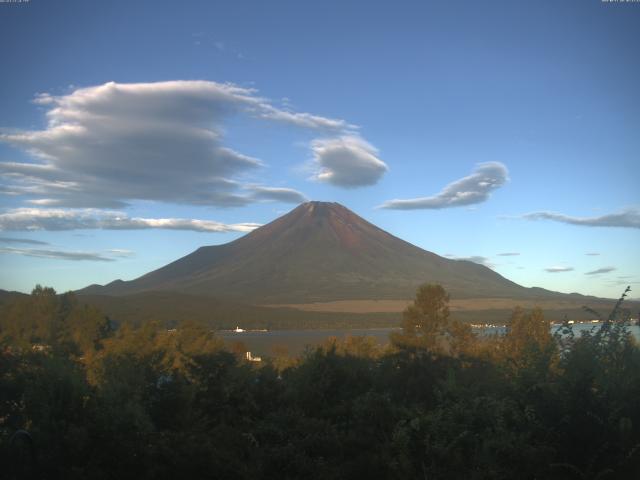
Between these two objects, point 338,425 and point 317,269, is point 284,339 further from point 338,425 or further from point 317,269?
point 317,269

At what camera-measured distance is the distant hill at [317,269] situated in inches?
5497

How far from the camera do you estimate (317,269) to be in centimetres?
15762

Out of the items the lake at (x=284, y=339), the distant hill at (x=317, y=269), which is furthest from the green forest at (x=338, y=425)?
the distant hill at (x=317, y=269)

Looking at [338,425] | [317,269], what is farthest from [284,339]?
[317,269]

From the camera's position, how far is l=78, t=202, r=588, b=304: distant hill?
139625mm

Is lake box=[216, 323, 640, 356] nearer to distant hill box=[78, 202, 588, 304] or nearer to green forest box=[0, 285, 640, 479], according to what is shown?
green forest box=[0, 285, 640, 479]

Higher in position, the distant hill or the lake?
the distant hill

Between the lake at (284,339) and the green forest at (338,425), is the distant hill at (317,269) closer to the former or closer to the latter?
the lake at (284,339)

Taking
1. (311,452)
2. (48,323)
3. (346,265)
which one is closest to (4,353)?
(311,452)

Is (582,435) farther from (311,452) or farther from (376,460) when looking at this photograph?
(311,452)

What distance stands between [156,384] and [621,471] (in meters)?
5.41

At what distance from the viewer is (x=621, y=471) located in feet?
17.2

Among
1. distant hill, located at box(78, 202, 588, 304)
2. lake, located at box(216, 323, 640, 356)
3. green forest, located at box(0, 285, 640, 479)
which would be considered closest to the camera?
green forest, located at box(0, 285, 640, 479)

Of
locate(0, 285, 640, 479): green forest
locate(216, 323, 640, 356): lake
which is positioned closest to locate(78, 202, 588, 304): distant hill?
locate(216, 323, 640, 356): lake
